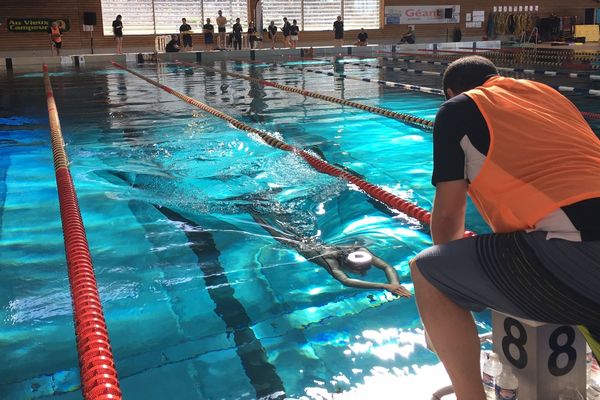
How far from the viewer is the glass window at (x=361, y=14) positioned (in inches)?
1153

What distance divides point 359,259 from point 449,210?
64.5 inches

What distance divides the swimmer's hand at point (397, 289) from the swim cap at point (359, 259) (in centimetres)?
25

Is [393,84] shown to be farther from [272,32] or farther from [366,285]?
[272,32]

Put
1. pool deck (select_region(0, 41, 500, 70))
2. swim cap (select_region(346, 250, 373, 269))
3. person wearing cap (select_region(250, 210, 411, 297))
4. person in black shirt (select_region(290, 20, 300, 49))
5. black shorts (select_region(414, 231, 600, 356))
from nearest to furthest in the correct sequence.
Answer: black shorts (select_region(414, 231, 600, 356))
person wearing cap (select_region(250, 210, 411, 297))
swim cap (select_region(346, 250, 373, 269))
pool deck (select_region(0, 41, 500, 70))
person in black shirt (select_region(290, 20, 300, 49))

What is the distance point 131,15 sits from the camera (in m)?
25.4

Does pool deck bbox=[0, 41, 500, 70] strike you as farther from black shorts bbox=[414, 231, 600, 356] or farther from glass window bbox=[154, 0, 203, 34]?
black shorts bbox=[414, 231, 600, 356]

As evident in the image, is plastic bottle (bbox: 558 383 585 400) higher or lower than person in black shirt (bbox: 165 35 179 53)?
lower

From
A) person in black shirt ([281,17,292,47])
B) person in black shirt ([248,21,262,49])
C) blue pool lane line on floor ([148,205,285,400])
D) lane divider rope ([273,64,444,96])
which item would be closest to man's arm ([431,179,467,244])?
blue pool lane line on floor ([148,205,285,400])

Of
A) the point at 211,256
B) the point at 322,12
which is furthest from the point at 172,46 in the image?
the point at 211,256

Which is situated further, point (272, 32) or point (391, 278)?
point (272, 32)

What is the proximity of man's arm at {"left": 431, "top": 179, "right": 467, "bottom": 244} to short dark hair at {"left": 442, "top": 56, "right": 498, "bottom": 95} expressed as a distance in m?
0.35

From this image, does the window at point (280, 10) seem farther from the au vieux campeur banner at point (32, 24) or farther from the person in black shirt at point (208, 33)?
the au vieux campeur banner at point (32, 24)

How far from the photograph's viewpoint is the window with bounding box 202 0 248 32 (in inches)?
1061

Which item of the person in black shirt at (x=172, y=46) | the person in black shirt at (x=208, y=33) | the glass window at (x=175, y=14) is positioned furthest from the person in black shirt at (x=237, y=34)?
the glass window at (x=175, y=14)
